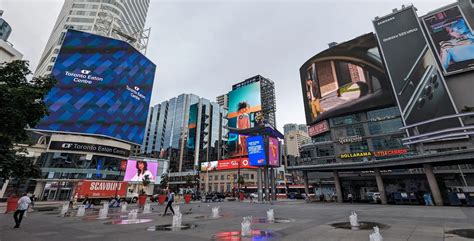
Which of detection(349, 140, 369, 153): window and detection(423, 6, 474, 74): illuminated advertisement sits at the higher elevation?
detection(423, 6, 474, 74): illuminated advertisement

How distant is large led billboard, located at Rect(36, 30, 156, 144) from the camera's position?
50.5m

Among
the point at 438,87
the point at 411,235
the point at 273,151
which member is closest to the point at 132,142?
the point at 273,151

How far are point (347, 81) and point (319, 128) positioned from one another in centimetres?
1494

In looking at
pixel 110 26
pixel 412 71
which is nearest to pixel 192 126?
pixel 110 26

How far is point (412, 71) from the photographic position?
1705 inches

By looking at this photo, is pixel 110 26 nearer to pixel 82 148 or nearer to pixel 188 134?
pixel 82 148

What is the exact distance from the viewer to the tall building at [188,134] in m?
127

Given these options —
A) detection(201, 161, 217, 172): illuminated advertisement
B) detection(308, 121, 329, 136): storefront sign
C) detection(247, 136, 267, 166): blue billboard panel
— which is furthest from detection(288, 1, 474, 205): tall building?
detection(201, 161, 217, 172): illuminated advertisement

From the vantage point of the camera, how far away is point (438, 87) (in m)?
39.8

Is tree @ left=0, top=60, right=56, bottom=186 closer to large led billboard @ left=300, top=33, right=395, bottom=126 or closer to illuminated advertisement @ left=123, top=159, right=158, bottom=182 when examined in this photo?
illuminated advertisement @ left=123, top=159, right=158, bottom=182

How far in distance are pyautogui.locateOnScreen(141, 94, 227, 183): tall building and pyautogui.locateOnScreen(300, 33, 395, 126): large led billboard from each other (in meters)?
76.4

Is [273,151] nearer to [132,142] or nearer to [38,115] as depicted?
[38,115]

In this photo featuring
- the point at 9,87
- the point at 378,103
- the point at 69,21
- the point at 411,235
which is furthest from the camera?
the point at 69,21

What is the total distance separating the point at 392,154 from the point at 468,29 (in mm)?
25919
